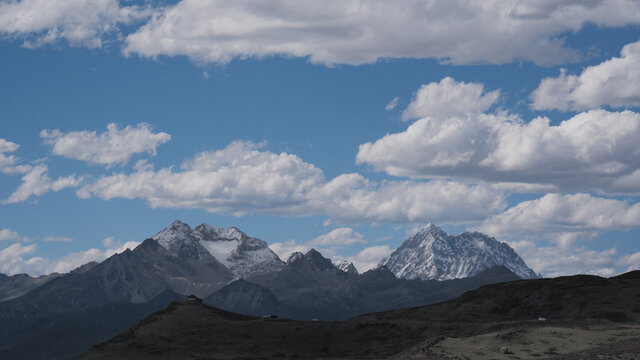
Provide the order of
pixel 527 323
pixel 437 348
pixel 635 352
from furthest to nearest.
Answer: pixel 527 323, pixel 437 348, pixel 635 352

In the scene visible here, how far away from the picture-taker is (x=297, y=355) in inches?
7431

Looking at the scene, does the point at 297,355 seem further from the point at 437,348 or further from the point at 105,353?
the point at 437,348

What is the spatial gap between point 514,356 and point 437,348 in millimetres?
11237

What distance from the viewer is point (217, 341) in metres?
199

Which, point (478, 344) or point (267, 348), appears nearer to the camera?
point (478, 344)

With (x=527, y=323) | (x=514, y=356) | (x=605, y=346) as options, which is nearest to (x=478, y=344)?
(x=514, y=356)

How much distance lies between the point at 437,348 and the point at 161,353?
76101 mm

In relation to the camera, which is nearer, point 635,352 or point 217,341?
point 635,352

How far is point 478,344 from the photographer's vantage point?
134750mm

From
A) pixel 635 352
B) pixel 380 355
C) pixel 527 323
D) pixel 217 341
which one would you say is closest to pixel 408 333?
pixel 380 355

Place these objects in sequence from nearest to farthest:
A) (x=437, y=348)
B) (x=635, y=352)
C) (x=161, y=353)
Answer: (x=635, y=352), (x=437, y=348), (x=161, y=353)

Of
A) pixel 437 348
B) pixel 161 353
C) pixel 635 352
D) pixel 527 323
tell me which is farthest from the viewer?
pixel 161 353

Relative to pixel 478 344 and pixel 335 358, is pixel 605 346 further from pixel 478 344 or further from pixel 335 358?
pixel 335 358

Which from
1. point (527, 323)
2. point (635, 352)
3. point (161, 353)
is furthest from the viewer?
point (161, 353)
